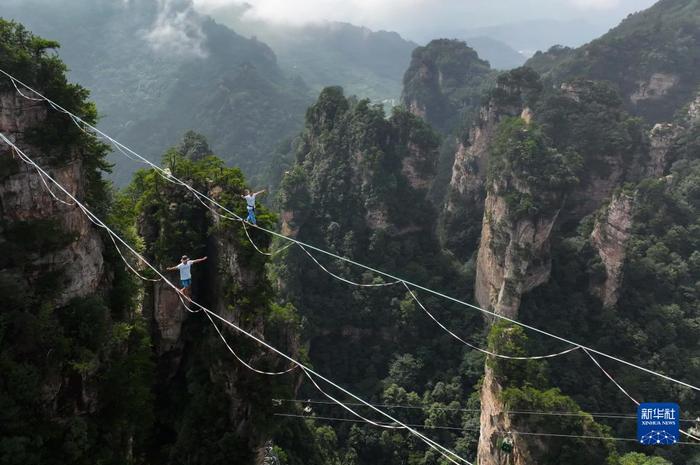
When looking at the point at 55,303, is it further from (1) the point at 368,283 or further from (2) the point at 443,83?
(2) the point at 443,83

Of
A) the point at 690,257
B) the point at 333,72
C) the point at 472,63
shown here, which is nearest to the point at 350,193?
the point at 690,257

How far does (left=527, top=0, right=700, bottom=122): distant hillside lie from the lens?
58938 millimetres

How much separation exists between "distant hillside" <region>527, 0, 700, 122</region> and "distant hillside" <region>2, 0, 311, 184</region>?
54109 millimetres

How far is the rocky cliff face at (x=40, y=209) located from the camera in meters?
13.1

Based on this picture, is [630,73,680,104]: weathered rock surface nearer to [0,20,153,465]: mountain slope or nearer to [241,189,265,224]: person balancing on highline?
[241,189,265,224]: person balancing on highline

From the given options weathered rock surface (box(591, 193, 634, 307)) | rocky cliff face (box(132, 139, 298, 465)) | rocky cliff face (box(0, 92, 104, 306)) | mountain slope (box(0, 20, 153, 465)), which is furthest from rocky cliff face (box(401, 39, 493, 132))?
rocky cliff face (box(0, 92, 104, 306))

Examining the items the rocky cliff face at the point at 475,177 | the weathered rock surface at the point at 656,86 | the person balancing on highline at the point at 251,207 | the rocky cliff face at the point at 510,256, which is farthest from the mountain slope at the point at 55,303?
the weathered rock surface at the point at 656,86

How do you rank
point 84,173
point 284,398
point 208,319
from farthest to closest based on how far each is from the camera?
point 208,319 < point 284,398 < point 84,173

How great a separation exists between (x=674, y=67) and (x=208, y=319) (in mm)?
61223

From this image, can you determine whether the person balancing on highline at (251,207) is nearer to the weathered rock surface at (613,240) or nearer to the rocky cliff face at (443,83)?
the weathered rock surface at (613,240)

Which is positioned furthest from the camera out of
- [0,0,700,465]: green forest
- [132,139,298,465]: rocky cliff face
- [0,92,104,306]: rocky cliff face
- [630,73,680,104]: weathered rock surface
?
[630,73,680,104]: weathered rock surface

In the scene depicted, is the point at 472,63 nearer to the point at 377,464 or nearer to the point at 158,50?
the point at 377,464

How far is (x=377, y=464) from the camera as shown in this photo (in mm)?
31062

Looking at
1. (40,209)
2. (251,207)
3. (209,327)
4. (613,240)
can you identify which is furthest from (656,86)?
(40,209)
